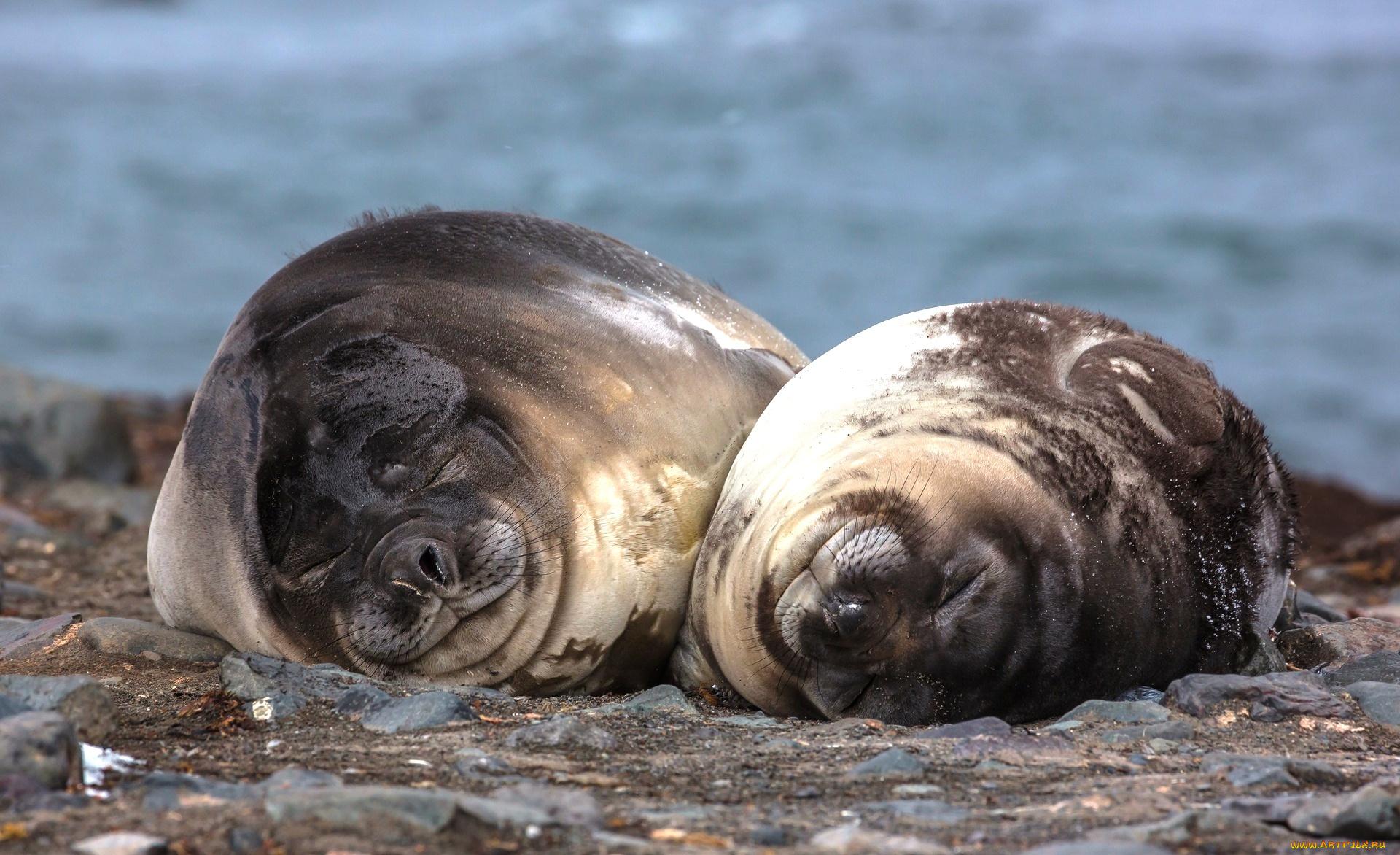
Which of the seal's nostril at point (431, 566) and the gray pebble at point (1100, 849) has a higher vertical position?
the seal's nostril at point (431, 566)

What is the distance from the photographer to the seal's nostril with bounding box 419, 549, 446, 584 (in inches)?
154

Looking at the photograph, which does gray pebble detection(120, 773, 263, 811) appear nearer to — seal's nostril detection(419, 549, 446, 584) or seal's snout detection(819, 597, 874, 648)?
seal's nostril detection(419, 549, 446, 584)

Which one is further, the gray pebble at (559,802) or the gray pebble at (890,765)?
the gray pebble at (890,765)

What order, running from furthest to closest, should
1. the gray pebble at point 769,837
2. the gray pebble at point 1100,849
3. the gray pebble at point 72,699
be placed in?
1. the gray pebble at point 72,699
2. the gray pebble at point 769,837
3. the gray pebble at point 1100,849

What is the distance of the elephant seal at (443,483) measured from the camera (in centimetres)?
400

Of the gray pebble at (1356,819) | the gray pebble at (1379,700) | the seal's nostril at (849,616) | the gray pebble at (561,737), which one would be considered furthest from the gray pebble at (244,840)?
the gray pebble at (1379,700)

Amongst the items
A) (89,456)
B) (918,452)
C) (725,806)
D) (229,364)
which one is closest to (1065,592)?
(918,452)

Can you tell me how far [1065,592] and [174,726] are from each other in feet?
6.90

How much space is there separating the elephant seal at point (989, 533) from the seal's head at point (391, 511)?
0.59 metres

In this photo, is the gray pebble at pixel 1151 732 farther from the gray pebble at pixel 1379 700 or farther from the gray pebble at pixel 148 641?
the gray pebble at pixel 148 641

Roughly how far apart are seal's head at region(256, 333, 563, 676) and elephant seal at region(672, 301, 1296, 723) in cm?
59

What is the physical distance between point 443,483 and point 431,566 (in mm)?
239

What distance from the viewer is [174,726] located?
3.36 metres

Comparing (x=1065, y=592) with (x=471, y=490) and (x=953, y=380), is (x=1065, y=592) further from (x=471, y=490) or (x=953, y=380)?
(x=471, y=490)
